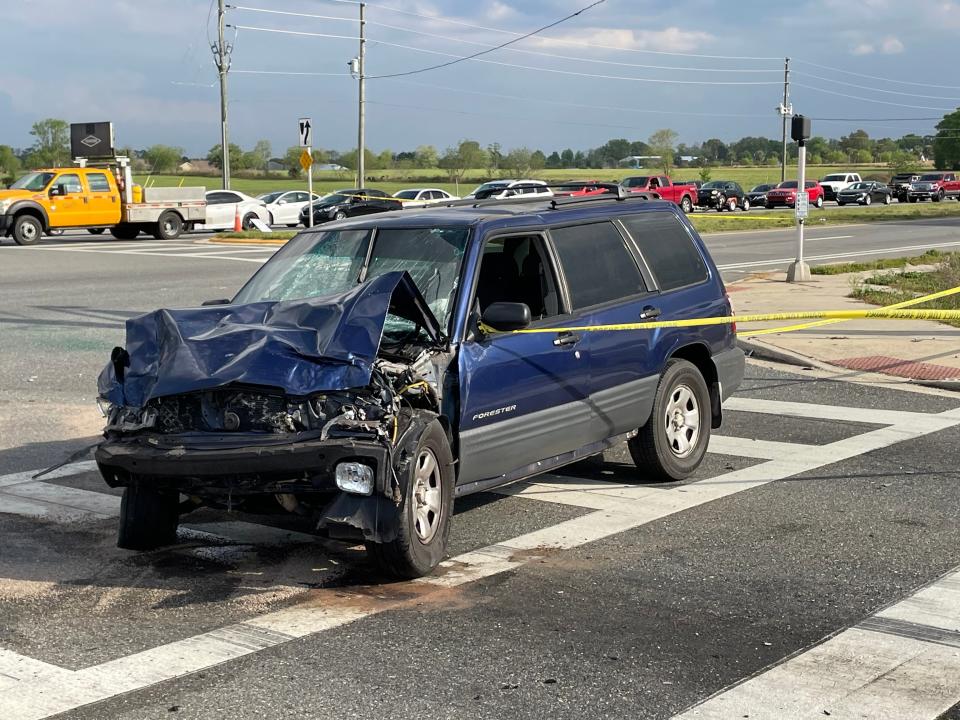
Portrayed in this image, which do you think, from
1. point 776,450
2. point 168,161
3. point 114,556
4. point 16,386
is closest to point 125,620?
point 114,556

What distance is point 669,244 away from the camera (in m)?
8.55

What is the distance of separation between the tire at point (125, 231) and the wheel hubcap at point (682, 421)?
30580mm

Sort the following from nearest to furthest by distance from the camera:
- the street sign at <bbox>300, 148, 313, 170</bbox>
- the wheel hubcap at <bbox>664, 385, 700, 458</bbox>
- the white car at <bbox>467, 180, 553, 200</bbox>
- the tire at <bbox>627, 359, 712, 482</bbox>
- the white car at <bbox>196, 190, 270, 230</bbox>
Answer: the tire at <bbox>627, 359, 712, 482</bbox>
the wheel hubcap at <bbox>664, 385, 700, 458</bbox>
the white car at <bbox>467, 180, 553, 200</bbox>
the street sign at <bbox>300, 148, 313, 170</bbox>
the white car at <bbox>196, 190, 270, 230</bbox>

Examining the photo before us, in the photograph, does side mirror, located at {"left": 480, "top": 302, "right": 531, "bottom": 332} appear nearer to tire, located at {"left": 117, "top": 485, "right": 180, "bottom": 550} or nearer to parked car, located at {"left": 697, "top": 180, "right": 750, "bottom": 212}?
tire, located at {"left": 117, "top": 485, "right": 180, "bottom": 550}

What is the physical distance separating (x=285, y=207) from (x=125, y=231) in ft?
25.2

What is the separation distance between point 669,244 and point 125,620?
4503mm

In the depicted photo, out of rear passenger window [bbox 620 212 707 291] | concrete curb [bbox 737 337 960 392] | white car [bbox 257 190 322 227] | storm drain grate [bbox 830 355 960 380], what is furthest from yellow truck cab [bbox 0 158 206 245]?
rear passenger window [bbox 620 212 707 291]

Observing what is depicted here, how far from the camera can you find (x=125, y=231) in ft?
120

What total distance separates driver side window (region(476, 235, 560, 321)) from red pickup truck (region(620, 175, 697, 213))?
43.0m

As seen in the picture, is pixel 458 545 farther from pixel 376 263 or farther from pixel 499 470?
pixel 376 263

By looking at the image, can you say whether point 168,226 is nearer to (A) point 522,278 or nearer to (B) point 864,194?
(A) point 522,278

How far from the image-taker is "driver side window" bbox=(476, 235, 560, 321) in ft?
24.0

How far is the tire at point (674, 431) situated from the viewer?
8.05 meters

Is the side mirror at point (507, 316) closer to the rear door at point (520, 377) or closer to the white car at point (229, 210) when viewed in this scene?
the rear door at point (520, 377)
